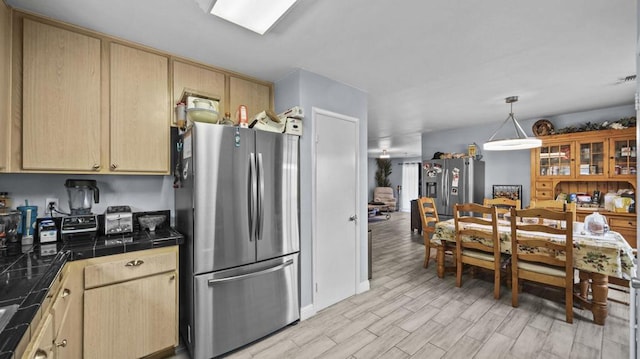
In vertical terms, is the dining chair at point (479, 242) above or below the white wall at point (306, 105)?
below

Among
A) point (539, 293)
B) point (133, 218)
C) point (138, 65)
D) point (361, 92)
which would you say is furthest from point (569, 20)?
point (133, 218)

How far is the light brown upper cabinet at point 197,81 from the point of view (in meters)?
2.21

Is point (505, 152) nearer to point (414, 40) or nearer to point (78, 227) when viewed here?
point (414, 40)

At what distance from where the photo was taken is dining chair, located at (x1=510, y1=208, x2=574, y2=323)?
2303 mm

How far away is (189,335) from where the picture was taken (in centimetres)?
192

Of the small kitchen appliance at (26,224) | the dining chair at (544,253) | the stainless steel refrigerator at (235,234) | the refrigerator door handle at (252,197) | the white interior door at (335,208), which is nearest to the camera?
the small kitchen appliance at (26,224)

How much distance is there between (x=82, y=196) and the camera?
204 centimetres

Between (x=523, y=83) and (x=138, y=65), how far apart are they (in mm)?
3862

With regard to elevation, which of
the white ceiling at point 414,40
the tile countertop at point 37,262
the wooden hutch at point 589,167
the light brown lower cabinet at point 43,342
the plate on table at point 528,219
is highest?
the white ceiling at point 414,40

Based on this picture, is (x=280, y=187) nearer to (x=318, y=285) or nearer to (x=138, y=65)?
(x=318, y=285)

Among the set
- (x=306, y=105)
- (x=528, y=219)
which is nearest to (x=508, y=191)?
(x=528, y=219)

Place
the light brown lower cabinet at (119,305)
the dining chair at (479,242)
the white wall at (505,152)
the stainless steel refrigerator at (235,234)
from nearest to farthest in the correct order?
the light brown lower cabinet at (119,305)
the stainless steel refrigerator at (235,234)
the dining chair at (479,242)
the white wall at (505,152)

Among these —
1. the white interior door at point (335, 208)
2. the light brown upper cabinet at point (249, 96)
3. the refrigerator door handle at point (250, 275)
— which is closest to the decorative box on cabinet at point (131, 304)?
the refrigerator door handle at point (250, 275)

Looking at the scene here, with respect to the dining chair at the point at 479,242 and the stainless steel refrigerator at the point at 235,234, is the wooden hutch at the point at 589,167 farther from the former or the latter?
the stainless steel refrigerator at the point at 235,234
